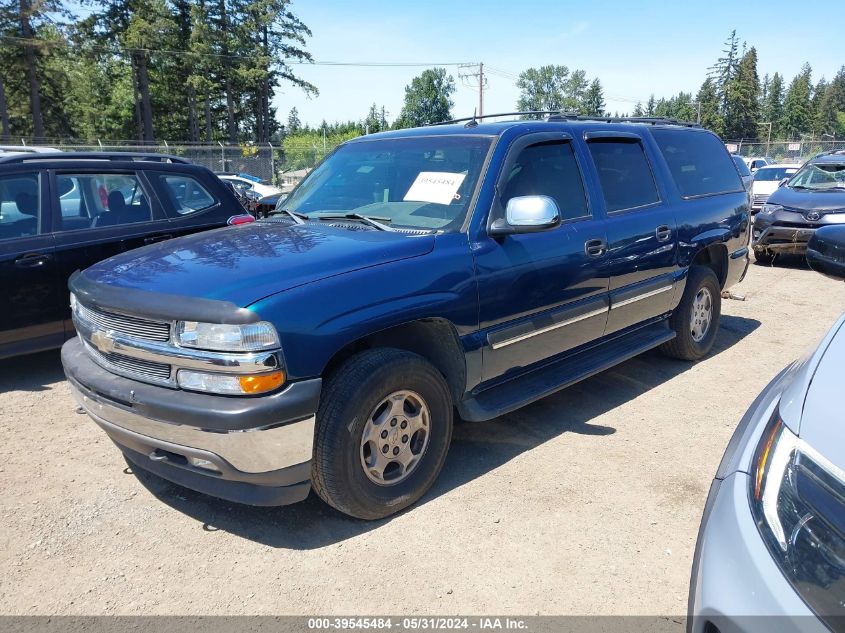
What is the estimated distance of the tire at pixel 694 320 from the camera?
5266 mm

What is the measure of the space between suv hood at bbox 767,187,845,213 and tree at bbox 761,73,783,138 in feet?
386

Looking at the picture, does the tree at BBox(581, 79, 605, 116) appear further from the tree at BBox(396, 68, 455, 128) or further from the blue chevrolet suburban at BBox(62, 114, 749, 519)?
the blue chevrolet suburban at BBox(62, 114, 749, 519)

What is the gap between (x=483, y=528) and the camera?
312 cm

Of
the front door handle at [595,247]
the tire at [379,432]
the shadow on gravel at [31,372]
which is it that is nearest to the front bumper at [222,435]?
the tire at [379,432]

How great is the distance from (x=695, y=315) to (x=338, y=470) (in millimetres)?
3819

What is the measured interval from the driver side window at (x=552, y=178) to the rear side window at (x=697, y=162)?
4.38 feet

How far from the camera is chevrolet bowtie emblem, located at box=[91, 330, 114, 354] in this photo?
2.99m

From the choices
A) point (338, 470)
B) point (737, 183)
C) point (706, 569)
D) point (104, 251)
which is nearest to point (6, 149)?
point (104, 251)

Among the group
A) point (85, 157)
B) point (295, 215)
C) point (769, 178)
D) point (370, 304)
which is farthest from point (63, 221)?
point (769, 178)

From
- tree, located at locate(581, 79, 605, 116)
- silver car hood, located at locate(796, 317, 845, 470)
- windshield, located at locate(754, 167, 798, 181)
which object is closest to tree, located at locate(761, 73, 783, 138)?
tree, located at locate(581, 79, 605, 116)

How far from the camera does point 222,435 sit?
2623mm

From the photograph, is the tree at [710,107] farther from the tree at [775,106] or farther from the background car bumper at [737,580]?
Answer: the background car bumper at [737,580]

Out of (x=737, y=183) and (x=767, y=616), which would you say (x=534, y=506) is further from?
(x=737, y=183)

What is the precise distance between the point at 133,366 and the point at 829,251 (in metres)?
3.08
